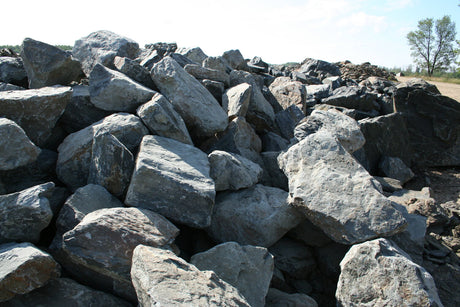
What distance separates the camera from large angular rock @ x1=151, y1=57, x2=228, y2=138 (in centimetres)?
379

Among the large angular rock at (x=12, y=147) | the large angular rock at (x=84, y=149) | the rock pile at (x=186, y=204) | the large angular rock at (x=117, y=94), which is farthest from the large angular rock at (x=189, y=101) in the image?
the large angular rock at (x=12, y=147)

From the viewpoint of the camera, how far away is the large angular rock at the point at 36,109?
3.33 meters

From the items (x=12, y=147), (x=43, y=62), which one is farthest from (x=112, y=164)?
(x=43, y=62)

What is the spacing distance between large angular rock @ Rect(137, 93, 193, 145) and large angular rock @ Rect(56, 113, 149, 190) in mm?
105

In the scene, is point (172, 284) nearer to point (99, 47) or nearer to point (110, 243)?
point (110, 243)

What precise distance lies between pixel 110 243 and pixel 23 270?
0.51 m

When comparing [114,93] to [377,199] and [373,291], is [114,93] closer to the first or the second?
[377,199]

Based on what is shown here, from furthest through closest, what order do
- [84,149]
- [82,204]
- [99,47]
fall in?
1. [99,47]
2. [84,149]
3. [82,204]

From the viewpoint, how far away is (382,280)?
2.33 m

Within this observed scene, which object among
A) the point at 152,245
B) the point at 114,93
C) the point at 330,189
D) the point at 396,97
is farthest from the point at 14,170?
the point at 396,97

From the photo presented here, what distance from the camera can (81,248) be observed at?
226 centimetres

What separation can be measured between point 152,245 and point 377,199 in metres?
1.79

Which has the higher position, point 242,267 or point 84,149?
point 84,149

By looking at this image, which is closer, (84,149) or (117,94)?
(84,149)
